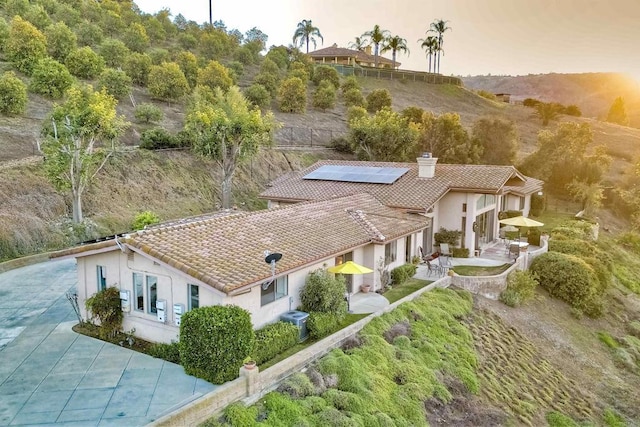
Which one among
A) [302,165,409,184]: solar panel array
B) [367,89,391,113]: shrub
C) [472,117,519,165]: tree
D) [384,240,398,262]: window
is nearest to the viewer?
[384,240,398,262]: window

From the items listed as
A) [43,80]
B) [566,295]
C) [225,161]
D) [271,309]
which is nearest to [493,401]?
[271,309]

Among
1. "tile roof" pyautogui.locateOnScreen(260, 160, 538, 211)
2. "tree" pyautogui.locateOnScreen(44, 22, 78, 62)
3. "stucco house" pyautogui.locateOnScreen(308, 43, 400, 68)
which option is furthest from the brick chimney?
"stucco house" pyautogui.locateOnScreen(308, 43, 400, 68)

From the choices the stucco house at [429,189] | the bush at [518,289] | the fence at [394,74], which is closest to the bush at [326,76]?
the fence at [394,74]

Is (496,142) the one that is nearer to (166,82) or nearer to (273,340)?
(166,82)

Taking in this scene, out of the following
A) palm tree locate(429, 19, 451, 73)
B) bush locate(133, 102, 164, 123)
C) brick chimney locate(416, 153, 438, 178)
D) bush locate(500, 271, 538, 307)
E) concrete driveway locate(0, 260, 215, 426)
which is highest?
palm tree locate(429, 19, 451, 73)

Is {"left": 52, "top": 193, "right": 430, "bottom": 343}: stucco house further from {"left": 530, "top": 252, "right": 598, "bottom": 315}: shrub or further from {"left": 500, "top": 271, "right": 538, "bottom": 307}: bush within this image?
{"left": 530, "top": 252, "right": 598, "bottom": 315}: shrub

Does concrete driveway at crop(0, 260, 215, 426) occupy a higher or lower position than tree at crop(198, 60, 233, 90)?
lower
